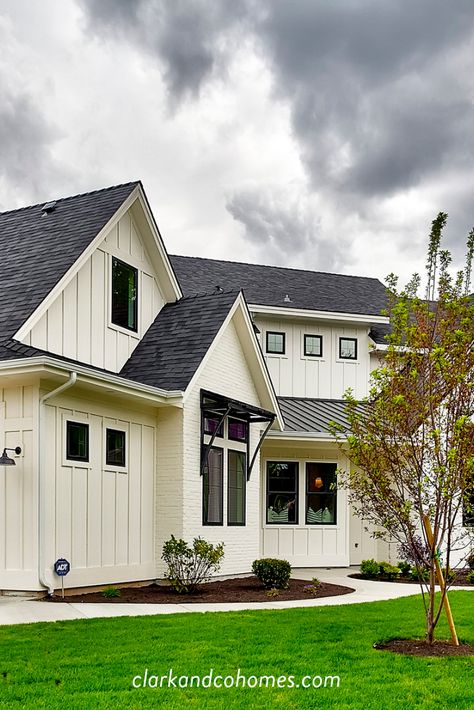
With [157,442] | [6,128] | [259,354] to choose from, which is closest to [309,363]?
[259,354]

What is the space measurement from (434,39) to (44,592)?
11.6 m

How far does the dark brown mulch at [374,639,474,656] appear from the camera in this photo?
821 cm

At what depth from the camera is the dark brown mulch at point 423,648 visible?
26.9 ft

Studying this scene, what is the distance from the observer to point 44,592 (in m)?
11.8

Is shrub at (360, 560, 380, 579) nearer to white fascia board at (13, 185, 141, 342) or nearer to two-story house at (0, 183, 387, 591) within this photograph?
two-story house at (0, 183, 387, 591)

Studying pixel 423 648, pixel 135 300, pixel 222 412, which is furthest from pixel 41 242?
pixel 423 648

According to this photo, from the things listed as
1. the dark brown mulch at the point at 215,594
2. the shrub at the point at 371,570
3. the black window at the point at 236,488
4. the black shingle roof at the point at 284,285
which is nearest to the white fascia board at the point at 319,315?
the black shingle roof at the point at 284,285

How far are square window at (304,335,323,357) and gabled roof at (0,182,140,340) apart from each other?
7.63 metres

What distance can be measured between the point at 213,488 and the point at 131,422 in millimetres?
2371

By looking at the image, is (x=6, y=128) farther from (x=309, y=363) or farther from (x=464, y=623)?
(x=464, y=623)

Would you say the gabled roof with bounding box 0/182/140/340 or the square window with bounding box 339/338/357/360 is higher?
the gabled roof with bounding box 0/182/140/340

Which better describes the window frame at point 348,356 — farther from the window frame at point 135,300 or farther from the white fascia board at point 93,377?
the white fascia board at point 93,377

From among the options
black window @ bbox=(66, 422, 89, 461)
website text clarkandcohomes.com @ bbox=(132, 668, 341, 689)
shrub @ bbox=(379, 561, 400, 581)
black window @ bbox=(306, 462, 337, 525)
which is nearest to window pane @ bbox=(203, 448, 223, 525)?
black window @ bbox=(66, 422, 89, 461)

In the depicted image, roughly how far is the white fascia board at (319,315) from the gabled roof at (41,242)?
612cm
